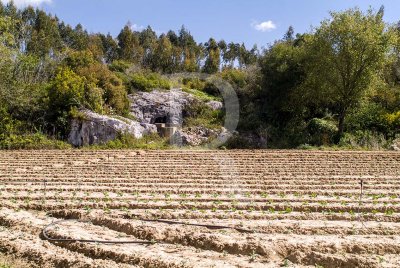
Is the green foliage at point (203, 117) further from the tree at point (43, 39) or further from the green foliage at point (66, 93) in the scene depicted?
the tree at point (43, 39)

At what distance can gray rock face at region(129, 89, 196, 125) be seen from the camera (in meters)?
28.2

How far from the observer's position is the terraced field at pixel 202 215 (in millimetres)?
6074

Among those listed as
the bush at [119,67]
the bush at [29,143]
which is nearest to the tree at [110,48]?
the bush at [119,67]

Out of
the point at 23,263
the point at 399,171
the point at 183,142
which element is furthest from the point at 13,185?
the point at 183,142

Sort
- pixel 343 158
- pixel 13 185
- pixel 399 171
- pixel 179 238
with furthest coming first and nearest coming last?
pixel 343 158
pixel 399 171
pixel 13 185
pixel 179 238

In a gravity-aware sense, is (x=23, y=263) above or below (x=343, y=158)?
below

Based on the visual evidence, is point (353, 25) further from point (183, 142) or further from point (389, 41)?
point (183, 142)

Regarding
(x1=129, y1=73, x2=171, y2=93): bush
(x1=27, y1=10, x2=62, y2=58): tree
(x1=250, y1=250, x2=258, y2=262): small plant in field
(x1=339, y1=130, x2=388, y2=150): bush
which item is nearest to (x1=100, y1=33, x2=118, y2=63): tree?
(x1=27, y1=10, x2=62, y2=58): tree

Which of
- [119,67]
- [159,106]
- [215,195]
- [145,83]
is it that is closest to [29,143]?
[159,106]

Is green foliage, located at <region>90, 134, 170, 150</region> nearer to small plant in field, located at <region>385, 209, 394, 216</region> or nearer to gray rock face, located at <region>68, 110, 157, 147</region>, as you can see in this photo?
gray rock face, located at <region>68, 110, 157, 147</region>

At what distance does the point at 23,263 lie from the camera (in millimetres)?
5988

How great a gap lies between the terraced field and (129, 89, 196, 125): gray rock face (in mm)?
12929

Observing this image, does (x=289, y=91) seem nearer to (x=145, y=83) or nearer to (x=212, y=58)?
(x=145, y=83)

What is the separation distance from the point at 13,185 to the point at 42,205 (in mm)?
2973
